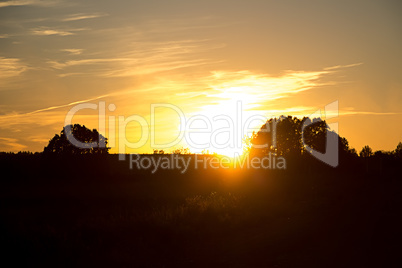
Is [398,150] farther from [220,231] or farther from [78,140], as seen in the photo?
[220,231]

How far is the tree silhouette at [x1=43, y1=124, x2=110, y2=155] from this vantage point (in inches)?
3177

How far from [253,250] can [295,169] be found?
48205mm

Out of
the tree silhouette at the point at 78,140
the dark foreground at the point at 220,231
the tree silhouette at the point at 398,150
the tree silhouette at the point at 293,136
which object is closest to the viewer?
the dark foreground at the point at 220,231

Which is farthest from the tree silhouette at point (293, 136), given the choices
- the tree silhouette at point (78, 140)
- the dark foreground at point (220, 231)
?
the dark foreground at point (220, 231)

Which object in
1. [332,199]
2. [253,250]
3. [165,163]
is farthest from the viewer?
[165,163]

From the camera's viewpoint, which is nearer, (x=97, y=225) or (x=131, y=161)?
(x=97, y=225)

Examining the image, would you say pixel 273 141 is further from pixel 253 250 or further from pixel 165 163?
pixel 253 250

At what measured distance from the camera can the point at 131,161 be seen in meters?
72.4

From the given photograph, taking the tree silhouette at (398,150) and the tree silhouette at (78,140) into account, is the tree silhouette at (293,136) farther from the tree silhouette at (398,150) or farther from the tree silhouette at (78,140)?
the tree silhouette at (78,140)

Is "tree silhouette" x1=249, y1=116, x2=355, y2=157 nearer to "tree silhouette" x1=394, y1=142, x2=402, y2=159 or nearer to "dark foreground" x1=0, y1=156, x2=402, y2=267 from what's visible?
"tree silhouette" x1=394, y1=142, x2=402, y2=159

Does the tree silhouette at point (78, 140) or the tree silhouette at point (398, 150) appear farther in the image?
the tree silhouette at point (398, 150)

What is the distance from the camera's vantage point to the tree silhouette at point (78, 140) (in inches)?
3177

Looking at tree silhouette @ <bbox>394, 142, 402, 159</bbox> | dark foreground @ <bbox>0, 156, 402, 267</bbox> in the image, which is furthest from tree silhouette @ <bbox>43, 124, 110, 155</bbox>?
tree silhouette @ <bbox>394, 142, 402, 159</bbox>

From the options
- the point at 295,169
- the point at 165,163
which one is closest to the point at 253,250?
the point at 295,169
